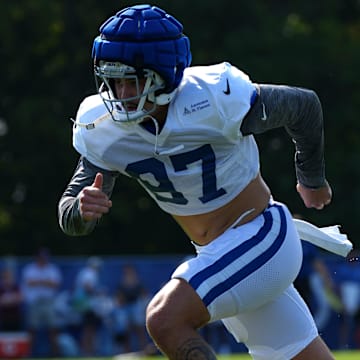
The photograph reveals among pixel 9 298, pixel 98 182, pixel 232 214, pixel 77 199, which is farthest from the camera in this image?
pixel 9 298

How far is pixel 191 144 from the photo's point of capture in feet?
14.6

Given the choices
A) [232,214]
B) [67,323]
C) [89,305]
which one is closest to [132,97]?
[232,214]

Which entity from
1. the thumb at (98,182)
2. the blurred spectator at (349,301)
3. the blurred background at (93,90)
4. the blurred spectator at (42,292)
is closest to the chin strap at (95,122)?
the thumb at (98,182)

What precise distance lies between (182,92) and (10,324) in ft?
32.5

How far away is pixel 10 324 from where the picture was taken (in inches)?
550

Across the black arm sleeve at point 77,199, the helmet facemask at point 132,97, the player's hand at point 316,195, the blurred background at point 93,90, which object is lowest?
the blurred background at point 93,90

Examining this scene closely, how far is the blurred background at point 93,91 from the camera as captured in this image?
2233 cm

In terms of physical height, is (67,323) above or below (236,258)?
below

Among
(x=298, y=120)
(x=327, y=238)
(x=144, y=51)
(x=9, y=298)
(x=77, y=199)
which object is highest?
(x=144, y=51)

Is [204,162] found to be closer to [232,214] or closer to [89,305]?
[232,214]

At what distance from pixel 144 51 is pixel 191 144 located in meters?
0.39

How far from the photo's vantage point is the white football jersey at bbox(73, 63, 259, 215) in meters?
4.41

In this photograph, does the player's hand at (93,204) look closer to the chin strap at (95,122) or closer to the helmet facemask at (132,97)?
the helmet facemask at (132,97)

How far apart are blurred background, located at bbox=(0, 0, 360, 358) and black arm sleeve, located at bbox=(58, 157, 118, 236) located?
17.1 m
